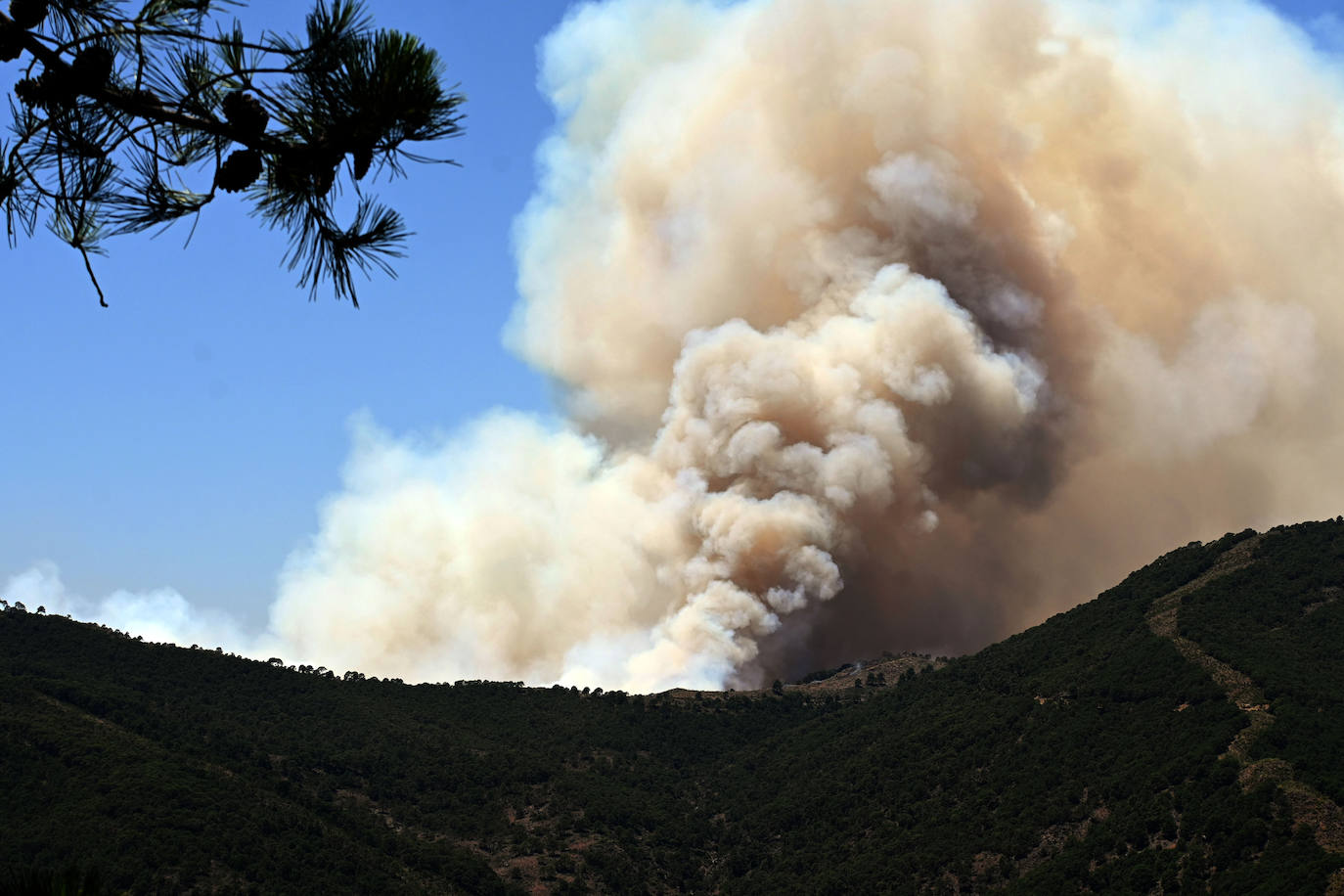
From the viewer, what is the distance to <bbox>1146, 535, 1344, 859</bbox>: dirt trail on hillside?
39.0 m

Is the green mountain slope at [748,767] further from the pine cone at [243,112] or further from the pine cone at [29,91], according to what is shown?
the pine cone at [29,91]

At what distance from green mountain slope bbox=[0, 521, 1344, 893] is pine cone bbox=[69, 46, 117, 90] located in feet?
124

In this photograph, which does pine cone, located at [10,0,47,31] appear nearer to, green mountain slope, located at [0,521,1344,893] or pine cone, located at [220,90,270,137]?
pine cone, located at [220,90,270,137]

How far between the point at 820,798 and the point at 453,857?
65.7ft

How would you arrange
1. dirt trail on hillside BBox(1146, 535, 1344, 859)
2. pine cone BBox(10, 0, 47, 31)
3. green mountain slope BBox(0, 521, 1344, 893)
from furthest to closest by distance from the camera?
green mountain slope BBox(0, 521, 1344, 893), dirt trail on hillside BBox(1146, 535, 1344, 859), pine cone BBox(10, 0, 47, 31)

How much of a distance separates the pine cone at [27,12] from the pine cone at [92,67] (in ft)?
1.01

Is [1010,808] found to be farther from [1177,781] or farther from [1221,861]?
[1221,861]

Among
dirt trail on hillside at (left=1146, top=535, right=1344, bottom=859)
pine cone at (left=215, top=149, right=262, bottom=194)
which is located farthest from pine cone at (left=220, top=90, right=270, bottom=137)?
dirt trail on hillside at (left=1146, top=535, right=1344, bottom=859)

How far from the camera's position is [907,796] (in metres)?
58.3

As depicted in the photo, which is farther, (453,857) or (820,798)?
(820,798)

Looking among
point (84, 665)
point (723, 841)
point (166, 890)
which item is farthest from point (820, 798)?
point (84, 665)

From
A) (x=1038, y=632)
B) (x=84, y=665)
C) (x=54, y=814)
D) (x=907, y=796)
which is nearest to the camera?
(x=54, y=814)

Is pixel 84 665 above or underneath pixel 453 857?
above

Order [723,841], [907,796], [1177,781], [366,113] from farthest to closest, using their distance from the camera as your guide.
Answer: [723,841] → [907,796] → [1177,781] → [366,113]
